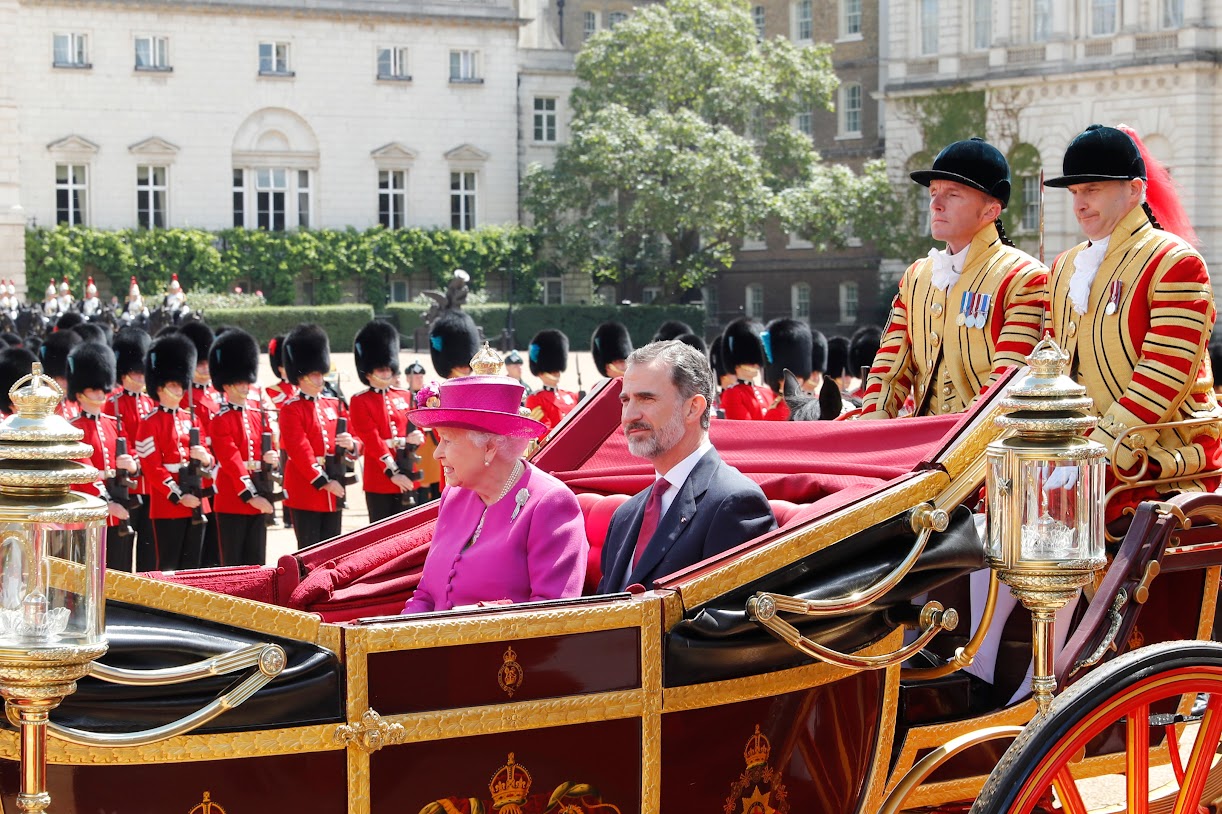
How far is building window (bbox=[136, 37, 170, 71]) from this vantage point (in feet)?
128

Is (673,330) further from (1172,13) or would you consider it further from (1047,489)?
(1172,13)

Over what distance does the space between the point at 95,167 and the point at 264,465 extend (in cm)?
3118

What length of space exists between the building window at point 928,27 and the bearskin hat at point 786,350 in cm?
3033

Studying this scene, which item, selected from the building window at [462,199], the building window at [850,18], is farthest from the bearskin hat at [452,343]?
the building window at [850,18]

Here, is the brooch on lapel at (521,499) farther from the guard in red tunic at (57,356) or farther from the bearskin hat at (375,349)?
the guard in red tunic at (57,356)

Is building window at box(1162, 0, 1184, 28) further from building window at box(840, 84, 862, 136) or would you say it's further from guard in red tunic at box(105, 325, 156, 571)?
guard in red tunic at box(105, 325, 156, 571)

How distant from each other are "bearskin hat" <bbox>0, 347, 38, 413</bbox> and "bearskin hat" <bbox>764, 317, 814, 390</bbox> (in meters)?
4.61

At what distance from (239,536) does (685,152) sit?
2862 centimetres

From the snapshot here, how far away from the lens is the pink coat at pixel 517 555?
13.1ft

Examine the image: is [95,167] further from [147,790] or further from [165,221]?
[147,790]

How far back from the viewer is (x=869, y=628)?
12.6ft

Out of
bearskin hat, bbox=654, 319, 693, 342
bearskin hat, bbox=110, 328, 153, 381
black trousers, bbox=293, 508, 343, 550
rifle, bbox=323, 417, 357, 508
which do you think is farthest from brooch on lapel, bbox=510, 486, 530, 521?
bearskin hat, bbox=654, 319, 693, 342

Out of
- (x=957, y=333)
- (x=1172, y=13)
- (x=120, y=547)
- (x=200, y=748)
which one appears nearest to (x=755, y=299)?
(x=1172, y=13)

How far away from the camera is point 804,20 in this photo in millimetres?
44594
